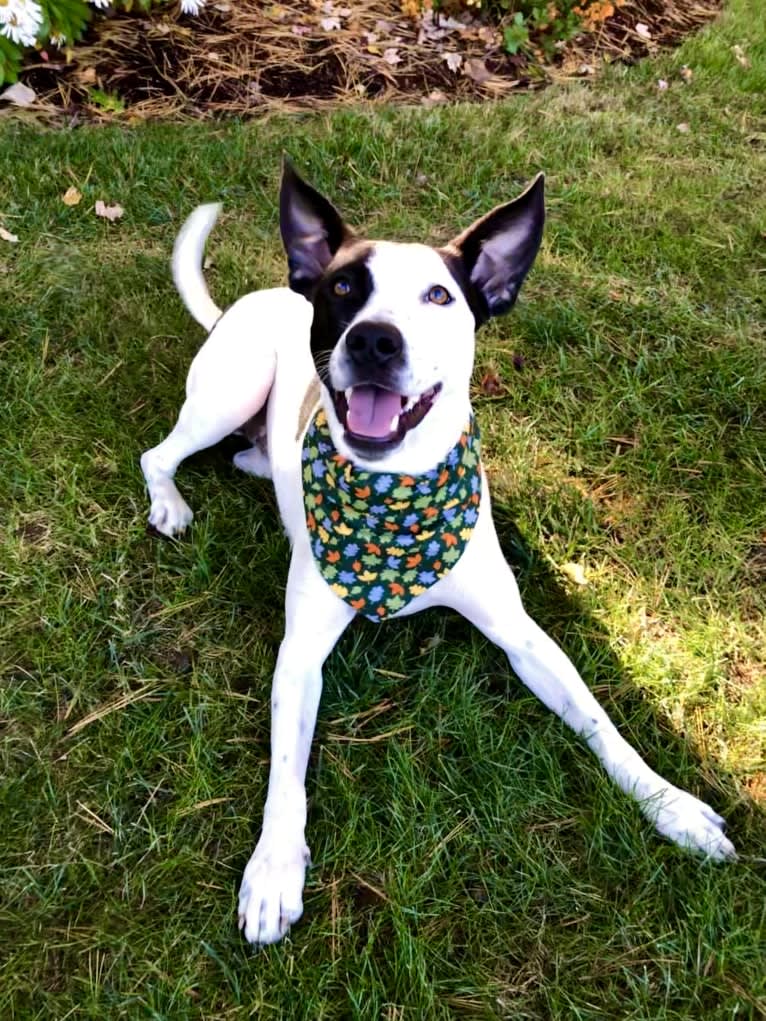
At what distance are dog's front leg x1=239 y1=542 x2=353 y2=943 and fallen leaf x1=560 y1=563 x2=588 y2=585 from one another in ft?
2.90

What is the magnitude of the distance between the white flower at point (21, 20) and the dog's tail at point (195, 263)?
80.5 inches

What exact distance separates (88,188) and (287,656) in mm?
3274

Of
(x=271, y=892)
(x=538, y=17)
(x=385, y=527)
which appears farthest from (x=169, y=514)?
(x=538, y=17)

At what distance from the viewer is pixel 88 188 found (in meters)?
4.63

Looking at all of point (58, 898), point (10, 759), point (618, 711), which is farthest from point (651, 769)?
point (10, 759)

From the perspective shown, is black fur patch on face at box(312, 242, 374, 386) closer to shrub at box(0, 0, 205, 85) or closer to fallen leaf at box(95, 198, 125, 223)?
fallen leaf at box(95, 198, 125, 223)

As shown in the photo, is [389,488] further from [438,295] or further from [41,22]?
[41,22]

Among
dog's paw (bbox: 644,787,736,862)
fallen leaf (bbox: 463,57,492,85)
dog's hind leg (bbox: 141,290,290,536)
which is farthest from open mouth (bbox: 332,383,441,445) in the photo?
fallen leaf (bbox: 463,57,492,85)

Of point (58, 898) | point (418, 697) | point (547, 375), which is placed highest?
point (547, 375)

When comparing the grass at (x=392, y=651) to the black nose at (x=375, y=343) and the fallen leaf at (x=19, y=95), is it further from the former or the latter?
the black nose at (x=375, y=343)

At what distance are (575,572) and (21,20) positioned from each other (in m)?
4.19

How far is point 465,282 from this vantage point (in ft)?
8.40

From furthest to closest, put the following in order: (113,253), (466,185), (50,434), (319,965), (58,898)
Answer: (466,185) < (113,253) < (50,434) < (58,898) < (319,965)

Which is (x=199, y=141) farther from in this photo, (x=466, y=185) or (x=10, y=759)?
(x=10, y=759)
